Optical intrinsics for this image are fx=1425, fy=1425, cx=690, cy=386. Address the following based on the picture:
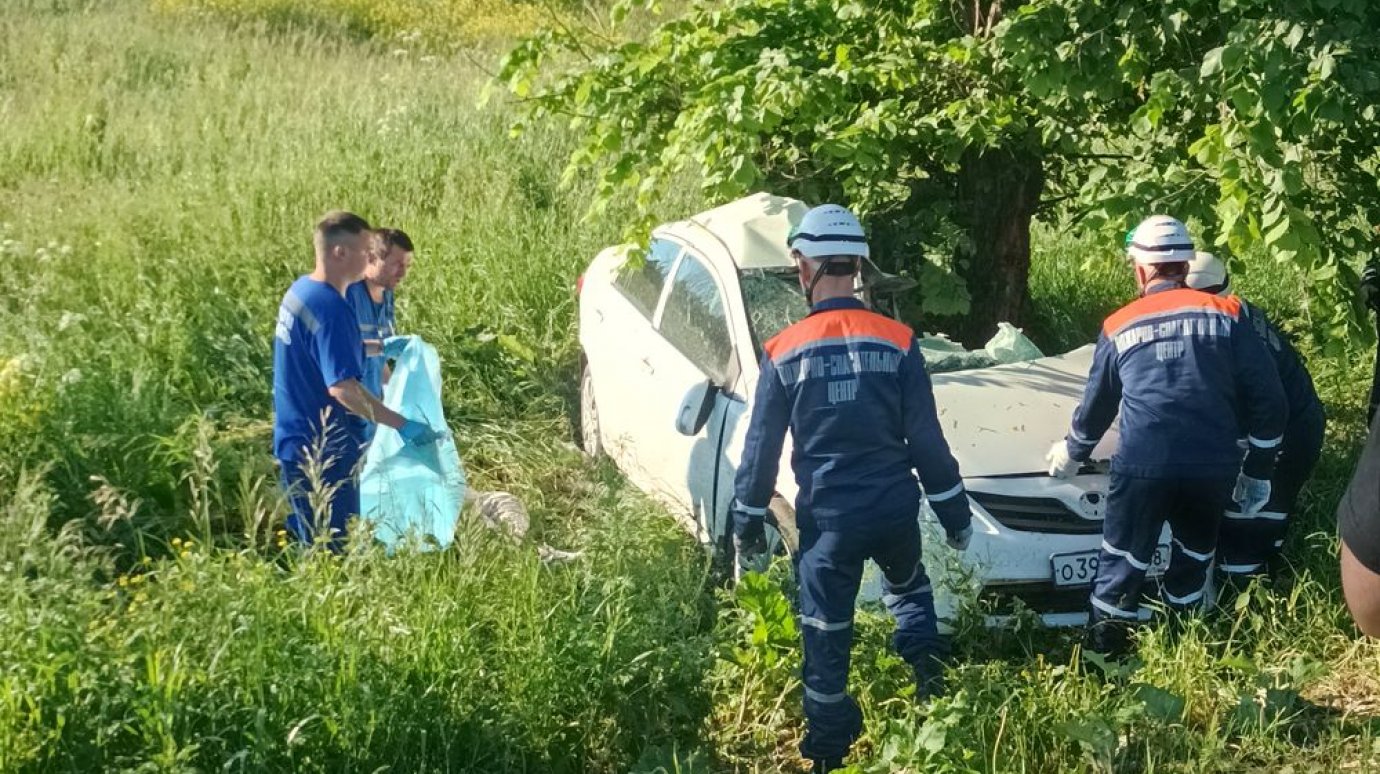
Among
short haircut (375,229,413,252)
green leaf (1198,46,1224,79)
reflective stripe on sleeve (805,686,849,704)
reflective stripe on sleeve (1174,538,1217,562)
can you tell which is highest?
green leaf (1198,46,1224,79)

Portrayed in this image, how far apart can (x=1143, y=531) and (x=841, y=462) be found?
1367mm

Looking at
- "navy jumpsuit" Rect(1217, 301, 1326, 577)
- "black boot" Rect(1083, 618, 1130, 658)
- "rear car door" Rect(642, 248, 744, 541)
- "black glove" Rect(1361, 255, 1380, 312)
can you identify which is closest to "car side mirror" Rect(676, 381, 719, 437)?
"rear car door" Rect(642, 248, 744, 541)

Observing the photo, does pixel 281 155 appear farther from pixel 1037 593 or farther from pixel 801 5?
pixel 1037 593

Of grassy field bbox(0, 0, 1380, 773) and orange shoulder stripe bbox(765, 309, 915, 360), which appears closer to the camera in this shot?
grassy field bbox(0, 0, 1380, 773)

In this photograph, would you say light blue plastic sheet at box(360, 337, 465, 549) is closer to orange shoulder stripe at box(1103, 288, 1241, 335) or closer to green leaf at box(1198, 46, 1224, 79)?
orange shoulder stripe at box(1103, 288, 1241, 335)

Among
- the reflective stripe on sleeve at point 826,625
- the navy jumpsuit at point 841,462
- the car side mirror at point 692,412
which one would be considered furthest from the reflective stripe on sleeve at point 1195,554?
the car side mirror at point 692,412

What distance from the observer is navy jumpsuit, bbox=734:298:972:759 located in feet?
15.2

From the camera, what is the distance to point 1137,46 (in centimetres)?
595

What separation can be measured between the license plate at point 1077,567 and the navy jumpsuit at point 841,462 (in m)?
0.80

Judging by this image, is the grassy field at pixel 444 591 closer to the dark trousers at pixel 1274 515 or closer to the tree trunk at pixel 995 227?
the dark trousers at pixel 1274 515

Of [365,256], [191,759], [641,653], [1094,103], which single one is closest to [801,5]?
[1094,103]

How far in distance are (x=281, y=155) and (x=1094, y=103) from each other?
685 cm

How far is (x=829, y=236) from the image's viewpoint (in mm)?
4727

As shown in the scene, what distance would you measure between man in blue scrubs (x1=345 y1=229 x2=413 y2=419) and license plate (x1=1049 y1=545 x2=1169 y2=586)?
297 cm
